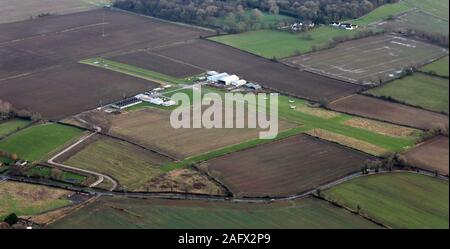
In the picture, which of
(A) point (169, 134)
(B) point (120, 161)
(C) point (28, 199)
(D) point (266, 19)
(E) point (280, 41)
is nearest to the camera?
(C) point (28, 199)

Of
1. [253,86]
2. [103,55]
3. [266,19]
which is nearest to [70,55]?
[103,55]

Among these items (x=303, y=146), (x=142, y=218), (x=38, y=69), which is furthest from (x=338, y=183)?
(x=38, y=69)

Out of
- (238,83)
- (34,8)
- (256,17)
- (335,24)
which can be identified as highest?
(34,8)

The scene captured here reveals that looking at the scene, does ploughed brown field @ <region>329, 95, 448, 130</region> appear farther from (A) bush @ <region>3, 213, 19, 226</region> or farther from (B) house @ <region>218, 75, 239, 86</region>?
(A) bush @ <region>3, 213, 19, 226</region>

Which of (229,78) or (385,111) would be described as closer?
(385,111)

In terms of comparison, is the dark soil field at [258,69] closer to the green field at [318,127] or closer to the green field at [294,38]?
the green field at [294,38]

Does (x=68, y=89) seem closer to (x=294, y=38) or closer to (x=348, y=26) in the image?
(x=294, y=38)
